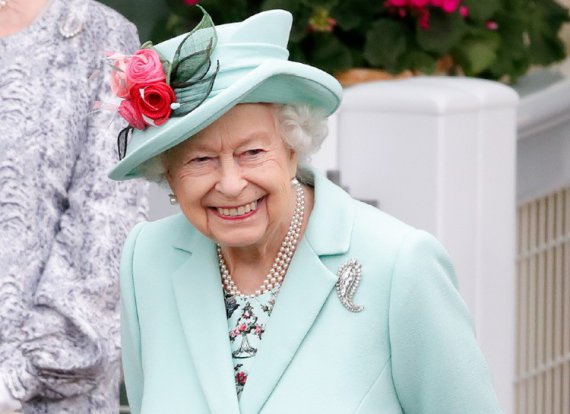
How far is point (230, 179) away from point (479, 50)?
2697mm

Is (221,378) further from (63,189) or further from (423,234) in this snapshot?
(63,189)

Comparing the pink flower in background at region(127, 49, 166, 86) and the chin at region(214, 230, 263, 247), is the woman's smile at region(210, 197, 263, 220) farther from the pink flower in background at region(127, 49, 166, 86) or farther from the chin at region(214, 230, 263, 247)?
the pink flower in background at region(127, 49, 166, 86)

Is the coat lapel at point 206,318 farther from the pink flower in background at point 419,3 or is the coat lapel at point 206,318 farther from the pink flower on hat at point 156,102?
the pink flower in background at point 419,3

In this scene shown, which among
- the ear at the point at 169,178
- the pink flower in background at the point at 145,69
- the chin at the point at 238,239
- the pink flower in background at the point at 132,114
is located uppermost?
the pink flower in background at the point at 145,69

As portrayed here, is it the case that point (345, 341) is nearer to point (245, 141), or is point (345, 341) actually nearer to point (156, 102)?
point (245, 141)

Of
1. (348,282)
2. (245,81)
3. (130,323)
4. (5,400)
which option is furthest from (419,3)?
(245,81)

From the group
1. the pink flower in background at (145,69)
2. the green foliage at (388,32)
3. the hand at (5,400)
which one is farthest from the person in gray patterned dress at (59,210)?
the green foliage at (388,32)

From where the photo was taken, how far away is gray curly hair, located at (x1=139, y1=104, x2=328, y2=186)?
3098mm

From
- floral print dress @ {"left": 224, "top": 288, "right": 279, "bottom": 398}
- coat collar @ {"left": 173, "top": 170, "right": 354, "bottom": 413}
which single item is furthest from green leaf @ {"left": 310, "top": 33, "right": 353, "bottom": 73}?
floral print dress @ {"left": 224, "top": 288, "right": 279, "bottom": 398}

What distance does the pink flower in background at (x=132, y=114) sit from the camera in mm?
3098

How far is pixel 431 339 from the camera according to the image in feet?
10.1

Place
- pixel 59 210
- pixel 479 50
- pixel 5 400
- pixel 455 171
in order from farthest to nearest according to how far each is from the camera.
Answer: pixel 479 50, pixel 455 171, pixel 59 210, pixel 5 400

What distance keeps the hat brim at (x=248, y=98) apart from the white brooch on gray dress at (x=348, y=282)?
30 cm

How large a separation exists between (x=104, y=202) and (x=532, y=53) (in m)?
2.14
